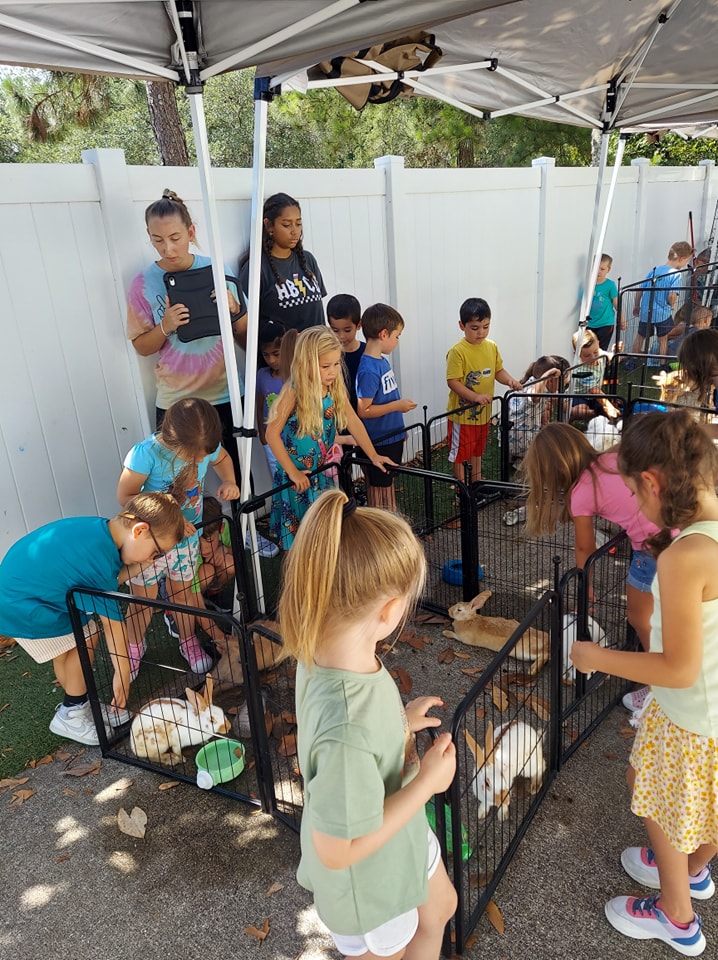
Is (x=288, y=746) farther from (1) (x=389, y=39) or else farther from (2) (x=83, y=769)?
(1) (x=389, y=39)

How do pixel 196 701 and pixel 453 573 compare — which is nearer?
pixel 196 701

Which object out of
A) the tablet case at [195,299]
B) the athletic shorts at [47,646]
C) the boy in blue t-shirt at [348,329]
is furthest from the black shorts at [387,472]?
the athletic shorts at [47,646]

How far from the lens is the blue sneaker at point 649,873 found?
247 centimetres

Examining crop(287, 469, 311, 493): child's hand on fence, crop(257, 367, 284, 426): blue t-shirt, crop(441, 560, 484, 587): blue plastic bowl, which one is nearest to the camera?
crop(287, 469, 311, 493): child's hand on fence

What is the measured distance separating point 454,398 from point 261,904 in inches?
172

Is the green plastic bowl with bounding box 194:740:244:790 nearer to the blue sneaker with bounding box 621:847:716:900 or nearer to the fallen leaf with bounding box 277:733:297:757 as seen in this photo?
the fallen leaf with bounding box 277:733:297:757

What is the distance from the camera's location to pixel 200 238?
532 centimetres

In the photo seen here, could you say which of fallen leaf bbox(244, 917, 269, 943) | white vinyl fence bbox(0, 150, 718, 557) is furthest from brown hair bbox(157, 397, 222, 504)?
fallen leaf bbox(244, 917, 269, 943)

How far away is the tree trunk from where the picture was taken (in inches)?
517

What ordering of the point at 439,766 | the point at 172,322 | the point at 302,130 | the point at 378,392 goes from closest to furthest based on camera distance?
the point at 439,766
the point at 172,322
the point at 378,392
the point at 302,130

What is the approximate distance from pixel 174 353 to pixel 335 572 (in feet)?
12.0

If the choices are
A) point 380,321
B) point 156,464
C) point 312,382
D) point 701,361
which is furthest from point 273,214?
point 701,361

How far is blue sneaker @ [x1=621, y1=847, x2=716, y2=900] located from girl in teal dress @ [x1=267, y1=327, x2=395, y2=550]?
89.7 inches

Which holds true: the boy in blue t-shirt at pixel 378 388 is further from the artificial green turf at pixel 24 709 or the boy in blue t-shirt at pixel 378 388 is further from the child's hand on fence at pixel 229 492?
the artificial green turf at pixel 24 709
